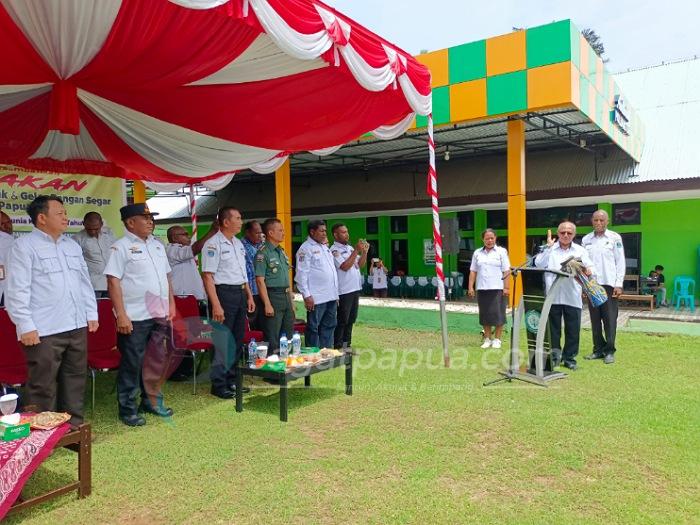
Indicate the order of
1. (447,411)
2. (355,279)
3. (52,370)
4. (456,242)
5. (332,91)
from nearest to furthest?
(52,370), (447,411), (332,91), (355,279), (456,242)

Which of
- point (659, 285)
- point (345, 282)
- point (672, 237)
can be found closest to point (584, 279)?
point (345, 282)

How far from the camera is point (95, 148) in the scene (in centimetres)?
664

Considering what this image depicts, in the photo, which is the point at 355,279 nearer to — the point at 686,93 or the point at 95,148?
the point at 95,148

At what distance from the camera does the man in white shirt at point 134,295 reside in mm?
3957

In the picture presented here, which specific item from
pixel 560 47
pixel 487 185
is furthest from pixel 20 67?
pixel 487 185

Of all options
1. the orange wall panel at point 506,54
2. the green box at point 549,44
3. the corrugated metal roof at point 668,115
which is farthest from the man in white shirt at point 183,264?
the corrugated metal roof at point 668,115

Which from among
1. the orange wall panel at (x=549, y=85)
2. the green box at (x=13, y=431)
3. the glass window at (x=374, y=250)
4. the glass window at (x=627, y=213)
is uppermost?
the orange wall panel at (x=549, y=85)

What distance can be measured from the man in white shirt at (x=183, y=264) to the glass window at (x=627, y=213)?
1074cm

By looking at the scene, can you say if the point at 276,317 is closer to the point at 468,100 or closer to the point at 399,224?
the point at 468,100

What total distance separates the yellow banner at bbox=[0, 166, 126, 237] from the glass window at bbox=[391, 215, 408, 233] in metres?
9.94

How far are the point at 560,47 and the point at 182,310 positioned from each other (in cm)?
612

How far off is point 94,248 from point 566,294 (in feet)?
17.3

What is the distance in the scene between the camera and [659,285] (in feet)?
39.5

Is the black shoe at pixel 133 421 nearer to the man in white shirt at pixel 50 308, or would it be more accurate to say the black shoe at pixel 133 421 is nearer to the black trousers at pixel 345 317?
the man in white shirt at pixel 50 308
